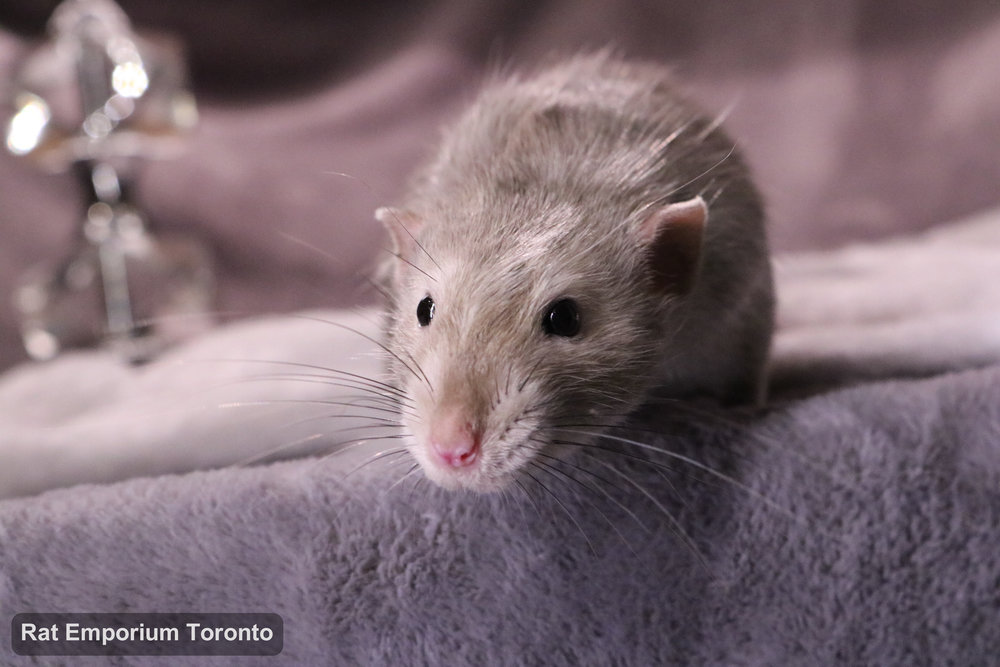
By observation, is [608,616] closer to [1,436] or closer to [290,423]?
[290,423]

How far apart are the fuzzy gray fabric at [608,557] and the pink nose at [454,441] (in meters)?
0.17

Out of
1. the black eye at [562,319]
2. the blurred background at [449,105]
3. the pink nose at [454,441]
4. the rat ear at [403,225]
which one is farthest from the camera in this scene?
the blurred background at [449,105]

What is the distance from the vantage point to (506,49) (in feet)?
8.87

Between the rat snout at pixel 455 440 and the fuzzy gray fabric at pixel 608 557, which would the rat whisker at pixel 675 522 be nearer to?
the fuzzy gray fabric at pixel 608 557

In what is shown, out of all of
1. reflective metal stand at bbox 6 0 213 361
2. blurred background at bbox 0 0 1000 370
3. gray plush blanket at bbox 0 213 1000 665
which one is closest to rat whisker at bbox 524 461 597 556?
gray plush blanket at bbox 0 213 1000 665

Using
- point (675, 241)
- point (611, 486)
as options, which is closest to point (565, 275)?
point (675, 241)

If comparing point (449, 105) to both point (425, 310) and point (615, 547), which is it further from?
point (615, 547)

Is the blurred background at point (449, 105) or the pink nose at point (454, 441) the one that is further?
the blurred background at point (449, 105)

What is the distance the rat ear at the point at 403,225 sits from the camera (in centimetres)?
117

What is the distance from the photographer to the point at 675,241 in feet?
3.61

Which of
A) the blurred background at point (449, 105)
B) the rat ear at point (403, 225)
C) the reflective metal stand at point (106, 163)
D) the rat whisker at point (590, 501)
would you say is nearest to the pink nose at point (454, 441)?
the rat whisker at point (590, 501)

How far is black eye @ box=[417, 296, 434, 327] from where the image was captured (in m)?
1.08

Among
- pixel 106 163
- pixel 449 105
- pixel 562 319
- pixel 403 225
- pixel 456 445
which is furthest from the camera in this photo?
pixel 449 105

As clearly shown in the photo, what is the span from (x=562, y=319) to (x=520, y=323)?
0.07m
